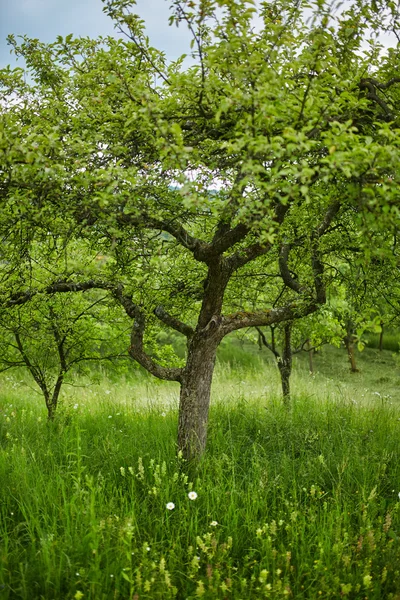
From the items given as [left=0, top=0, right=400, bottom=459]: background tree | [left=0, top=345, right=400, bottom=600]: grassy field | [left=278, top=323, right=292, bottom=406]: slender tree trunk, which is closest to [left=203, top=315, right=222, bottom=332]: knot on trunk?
[left=0, top=0, right=400, bottom=459]: background tree

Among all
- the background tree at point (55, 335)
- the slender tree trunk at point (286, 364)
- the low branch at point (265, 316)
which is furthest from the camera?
the slender tree trunk at point (286, 364)

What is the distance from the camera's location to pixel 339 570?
14.2 ft

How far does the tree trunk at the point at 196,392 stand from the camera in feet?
20.9

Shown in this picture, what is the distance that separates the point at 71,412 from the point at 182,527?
16.1 ft

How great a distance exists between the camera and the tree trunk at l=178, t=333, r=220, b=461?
6.36 meters

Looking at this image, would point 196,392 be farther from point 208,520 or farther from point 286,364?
point 286,364

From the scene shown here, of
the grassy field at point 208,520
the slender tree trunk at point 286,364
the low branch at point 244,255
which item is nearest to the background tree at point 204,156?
the low branch at point 244,255

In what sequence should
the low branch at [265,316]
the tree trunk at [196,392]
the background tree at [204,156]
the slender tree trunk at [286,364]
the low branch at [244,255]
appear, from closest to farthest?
the background tree at [204,156]
the low branch at [244,255]
the tree trunk at [196,392]
the low branch at [265,316]
the slender tree trunk at [286,364]

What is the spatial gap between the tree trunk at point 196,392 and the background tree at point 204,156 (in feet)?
0.06

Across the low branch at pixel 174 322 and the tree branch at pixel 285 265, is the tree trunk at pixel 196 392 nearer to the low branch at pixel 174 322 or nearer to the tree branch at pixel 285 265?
the low branch at pixel 174 322

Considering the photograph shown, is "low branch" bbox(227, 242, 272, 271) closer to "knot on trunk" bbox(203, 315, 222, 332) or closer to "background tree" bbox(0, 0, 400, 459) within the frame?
"background tree" bbox(0, 0, 400, 459)

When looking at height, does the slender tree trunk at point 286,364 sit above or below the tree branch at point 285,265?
below

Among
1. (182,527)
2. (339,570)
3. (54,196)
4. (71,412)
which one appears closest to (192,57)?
(54,196)

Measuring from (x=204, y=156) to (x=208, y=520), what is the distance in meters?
3.88
